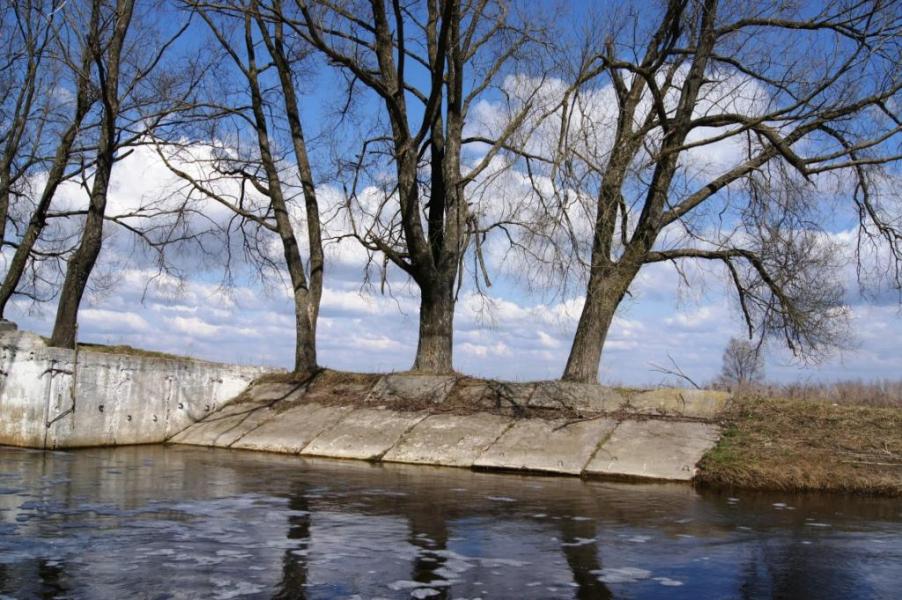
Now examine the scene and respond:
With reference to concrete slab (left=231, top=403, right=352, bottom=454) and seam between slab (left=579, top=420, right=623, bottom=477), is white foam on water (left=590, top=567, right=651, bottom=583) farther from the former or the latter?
concrete slab (left=231, top=403, right=352, bottom=454)

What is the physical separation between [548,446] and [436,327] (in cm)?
500

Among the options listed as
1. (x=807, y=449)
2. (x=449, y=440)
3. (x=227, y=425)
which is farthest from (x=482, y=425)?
(x=227, y=425)

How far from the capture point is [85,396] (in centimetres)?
1592

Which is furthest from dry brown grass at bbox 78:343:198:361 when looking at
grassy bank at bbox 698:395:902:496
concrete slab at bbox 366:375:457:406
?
grassy bank at bbox 698:395:902:496

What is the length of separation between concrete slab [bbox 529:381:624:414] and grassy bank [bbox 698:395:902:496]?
2.03 m

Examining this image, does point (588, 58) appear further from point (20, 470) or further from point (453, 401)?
point (20, 470)

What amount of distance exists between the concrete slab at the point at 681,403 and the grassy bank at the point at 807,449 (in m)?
0.29

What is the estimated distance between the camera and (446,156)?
18594 millimetres

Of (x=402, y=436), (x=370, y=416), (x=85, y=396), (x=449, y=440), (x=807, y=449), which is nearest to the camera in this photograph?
(x=807, y=449)

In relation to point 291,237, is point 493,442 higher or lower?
lower

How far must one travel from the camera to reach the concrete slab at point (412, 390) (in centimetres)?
1656

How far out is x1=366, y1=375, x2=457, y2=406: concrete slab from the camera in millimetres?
16562

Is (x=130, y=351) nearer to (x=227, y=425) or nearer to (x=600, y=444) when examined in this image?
(x=227, y=425)

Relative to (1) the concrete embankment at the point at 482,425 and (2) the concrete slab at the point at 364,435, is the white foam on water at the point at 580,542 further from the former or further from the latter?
(2) the concrete slab at the point at 364,435
